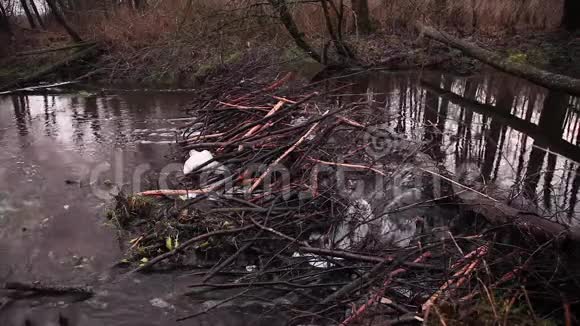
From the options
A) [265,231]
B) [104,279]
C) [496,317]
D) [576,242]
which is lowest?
[104,279]

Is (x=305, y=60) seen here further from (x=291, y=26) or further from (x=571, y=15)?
(x=571, y=15)

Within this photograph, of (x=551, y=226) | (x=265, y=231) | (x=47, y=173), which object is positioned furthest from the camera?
(x=47, y=173)

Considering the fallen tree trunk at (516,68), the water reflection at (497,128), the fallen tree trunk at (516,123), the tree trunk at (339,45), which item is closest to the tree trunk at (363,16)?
the fallen tree trunk at (516,68)

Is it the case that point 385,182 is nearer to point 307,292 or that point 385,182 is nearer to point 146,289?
point 307,292

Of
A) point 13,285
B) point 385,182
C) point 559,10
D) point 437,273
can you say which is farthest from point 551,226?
point 559,10

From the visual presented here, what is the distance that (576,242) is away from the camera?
3.12 meters

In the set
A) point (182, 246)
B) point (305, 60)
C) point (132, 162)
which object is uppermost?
point (305, 60)

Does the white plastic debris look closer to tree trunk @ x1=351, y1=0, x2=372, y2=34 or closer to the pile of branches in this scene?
the pile of branches

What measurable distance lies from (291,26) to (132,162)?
20.6ft

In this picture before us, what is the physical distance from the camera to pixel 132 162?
5.86 m

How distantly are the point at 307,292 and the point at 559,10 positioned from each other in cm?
1473

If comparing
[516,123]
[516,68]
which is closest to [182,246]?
[516,123]

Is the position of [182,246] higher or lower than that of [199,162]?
lower

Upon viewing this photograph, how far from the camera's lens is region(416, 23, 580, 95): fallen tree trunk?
7359mm
